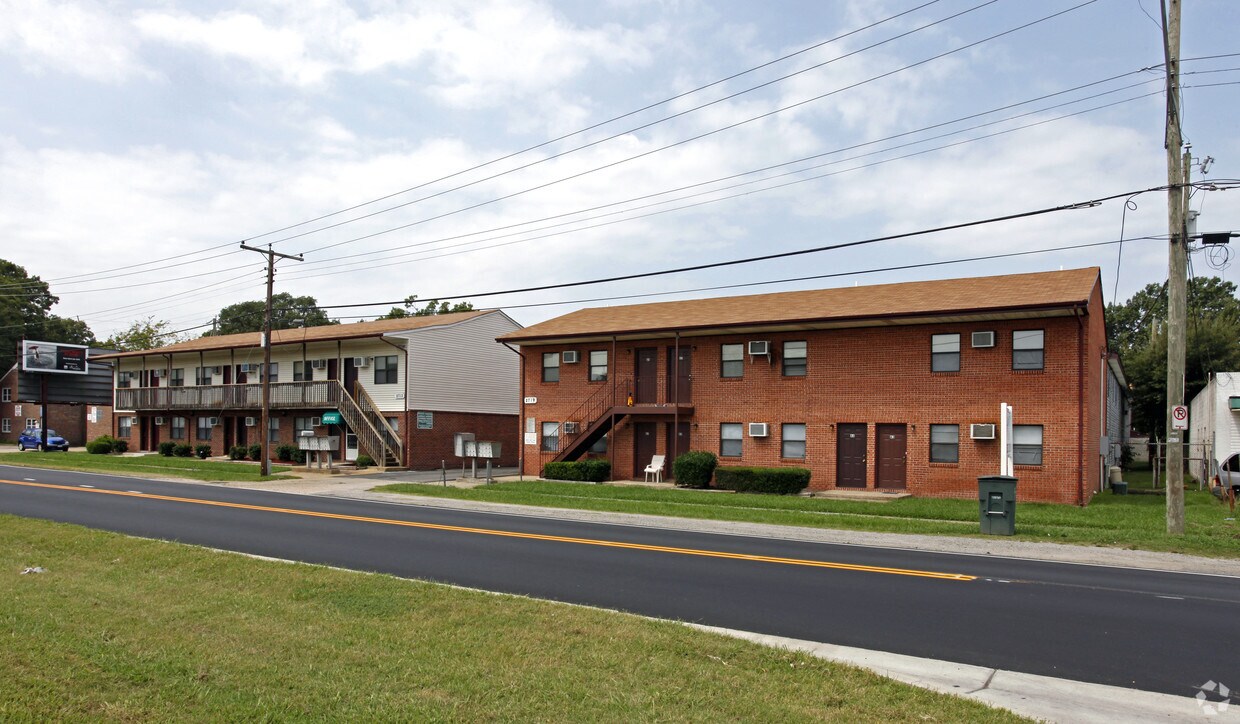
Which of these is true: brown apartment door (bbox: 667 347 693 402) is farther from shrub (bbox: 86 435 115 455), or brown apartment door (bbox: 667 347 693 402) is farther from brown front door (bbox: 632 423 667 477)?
shrub (bbox: 86 435 115 455)

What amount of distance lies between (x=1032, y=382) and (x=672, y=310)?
1386cm

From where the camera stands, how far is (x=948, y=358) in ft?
84.6

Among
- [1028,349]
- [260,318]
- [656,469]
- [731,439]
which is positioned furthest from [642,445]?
[260,318]

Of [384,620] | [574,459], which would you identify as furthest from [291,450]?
[384,620]

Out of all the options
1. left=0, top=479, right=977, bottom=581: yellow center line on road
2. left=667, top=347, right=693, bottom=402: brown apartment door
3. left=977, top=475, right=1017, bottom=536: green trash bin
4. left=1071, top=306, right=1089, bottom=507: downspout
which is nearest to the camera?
left=0, top=479, right=977, bottom=581: yellow center line on road

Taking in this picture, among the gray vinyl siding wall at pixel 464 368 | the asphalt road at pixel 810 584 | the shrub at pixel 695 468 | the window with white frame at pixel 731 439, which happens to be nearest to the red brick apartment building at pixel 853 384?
the window with white frame at pixel 731 439

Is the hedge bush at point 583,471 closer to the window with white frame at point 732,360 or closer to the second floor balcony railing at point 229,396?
the window with white frame at point 732,360

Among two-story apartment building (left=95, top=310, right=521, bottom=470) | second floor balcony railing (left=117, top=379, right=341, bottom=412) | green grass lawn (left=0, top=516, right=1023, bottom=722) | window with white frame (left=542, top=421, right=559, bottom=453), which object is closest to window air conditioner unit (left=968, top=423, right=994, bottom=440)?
window with white frame (left=542, top=421, right=559, bottom=453)

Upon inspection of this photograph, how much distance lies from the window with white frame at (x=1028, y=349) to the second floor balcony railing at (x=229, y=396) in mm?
28272

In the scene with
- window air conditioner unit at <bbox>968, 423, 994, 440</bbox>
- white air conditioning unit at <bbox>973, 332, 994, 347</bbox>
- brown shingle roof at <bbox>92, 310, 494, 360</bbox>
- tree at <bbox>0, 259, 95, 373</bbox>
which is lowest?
window air conditioner unit at <bbox>968, 423, 994, 440</bbox>

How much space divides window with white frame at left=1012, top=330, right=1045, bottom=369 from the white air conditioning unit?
64 centimetres

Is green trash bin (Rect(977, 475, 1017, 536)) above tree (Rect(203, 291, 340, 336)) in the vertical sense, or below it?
below

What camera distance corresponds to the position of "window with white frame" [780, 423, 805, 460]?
28375 mm

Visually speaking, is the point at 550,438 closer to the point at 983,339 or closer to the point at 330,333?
the point at 330,333
